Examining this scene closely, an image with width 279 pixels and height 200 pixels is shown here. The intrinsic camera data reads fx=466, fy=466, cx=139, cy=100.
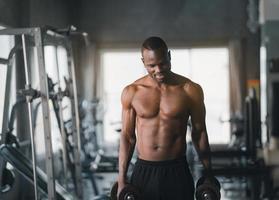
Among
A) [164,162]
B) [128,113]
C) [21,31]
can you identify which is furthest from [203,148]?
[21,31]

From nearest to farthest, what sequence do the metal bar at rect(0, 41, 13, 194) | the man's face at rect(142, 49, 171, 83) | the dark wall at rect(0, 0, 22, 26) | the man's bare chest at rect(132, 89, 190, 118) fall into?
the man's face at rect(142, 49, 171, 83), the man's bare chest at rect(132, 89, 190, 118), the metal bar at rect(0, 41, 13, 194), the dark wall at rect(0, 0, 22, 26)

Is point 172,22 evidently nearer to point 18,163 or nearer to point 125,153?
point 18,163

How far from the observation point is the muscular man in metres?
2.33

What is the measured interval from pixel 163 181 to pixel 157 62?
60 centimetres

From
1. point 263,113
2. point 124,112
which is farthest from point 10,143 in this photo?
point 263,113

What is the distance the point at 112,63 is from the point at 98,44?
320mm

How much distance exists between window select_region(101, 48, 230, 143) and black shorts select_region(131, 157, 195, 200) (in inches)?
155

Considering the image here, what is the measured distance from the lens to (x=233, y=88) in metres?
6.29

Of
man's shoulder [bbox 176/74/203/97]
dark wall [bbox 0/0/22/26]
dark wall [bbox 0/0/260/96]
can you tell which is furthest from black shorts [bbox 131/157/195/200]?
dark wall [bbox 0/0/260/96]

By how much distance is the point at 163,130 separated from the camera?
234 centimetres

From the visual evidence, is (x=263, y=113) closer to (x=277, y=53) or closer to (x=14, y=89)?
(x=277, y=53)

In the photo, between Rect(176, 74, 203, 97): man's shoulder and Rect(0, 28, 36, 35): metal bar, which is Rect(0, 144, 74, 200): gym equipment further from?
Rect(176, 74, 203, 97): man's shoulder

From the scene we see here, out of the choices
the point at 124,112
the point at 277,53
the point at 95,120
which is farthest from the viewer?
the point at 95,120

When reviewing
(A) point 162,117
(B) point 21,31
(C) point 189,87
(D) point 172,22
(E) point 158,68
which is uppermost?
(D) point 172,22
